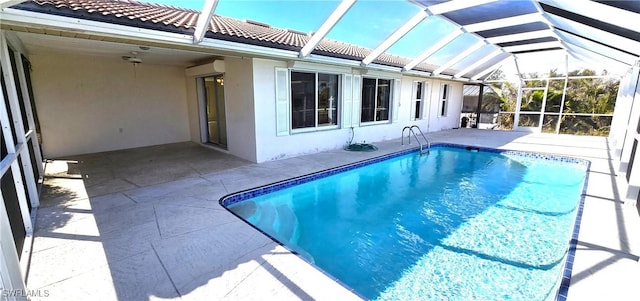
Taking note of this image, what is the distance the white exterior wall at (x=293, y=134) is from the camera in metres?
6.76

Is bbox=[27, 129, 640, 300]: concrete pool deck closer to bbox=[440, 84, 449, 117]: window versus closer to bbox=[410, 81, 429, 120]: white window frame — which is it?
bbox=[410, 81, 429, 120]: white window frame

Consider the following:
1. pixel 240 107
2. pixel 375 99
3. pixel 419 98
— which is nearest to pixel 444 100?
pixel 419 98

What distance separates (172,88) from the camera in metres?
9.29

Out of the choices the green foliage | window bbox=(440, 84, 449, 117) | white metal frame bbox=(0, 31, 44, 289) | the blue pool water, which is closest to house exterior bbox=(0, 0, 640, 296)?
white metal frame bbox=(0, 31, 44, 289)

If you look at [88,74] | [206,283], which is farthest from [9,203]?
[88,74]

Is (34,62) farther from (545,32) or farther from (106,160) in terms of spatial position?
(545,32)

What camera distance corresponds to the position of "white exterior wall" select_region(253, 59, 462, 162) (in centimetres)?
676

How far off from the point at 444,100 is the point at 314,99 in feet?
29.7

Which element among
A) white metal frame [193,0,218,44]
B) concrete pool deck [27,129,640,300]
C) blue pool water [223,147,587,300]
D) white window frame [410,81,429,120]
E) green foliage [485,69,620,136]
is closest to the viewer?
concrete pool deck [27,129,640,300]

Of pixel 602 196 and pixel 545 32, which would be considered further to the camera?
pixel 545 32

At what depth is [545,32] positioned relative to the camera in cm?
742

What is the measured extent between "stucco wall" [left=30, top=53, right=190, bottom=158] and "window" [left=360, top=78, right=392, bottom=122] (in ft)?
21.3

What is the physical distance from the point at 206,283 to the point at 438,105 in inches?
534

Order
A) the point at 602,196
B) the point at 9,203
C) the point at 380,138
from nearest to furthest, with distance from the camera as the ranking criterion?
the point at 9,203, the point at 602,196, the point at 380,138
